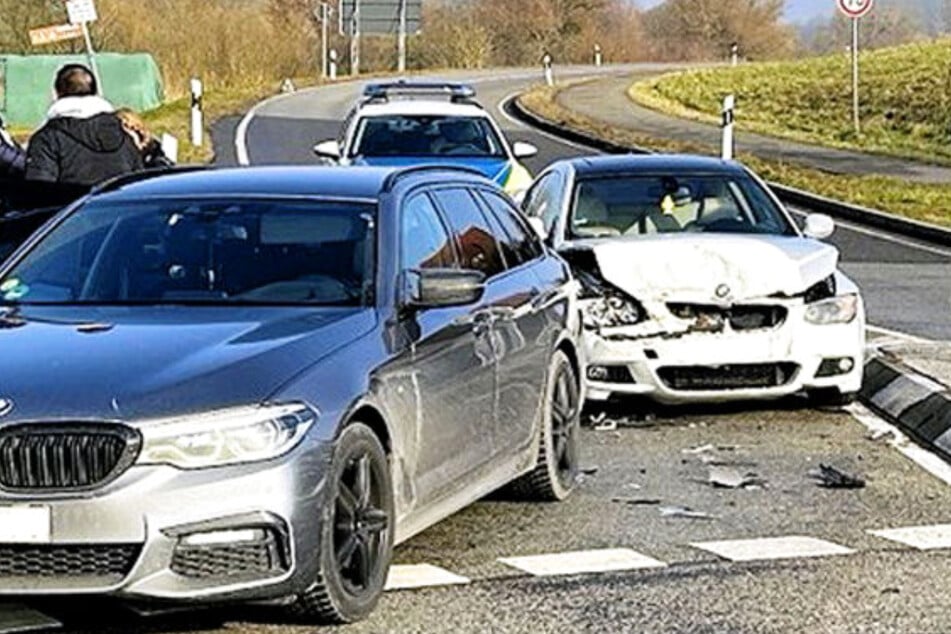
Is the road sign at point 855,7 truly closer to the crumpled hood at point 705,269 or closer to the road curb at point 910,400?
the road curb at point 910,400

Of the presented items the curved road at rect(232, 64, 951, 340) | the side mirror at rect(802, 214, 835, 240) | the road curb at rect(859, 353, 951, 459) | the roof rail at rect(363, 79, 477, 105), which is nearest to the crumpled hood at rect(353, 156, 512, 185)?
the roof rail at rect(363, 79, 477, 105)

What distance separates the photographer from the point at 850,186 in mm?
27062

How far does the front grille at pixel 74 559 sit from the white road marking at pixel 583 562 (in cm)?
181

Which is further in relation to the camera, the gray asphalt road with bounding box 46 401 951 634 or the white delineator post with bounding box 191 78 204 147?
the white delineator post with bounding box 191 78 204 147

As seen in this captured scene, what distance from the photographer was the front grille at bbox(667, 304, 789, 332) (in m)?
10.8

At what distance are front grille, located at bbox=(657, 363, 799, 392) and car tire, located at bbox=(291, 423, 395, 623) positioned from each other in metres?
4.22

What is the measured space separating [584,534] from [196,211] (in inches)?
78.1

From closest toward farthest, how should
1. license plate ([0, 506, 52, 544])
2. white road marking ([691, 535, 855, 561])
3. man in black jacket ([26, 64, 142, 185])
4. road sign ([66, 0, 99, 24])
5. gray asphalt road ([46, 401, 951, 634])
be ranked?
license plate ([0, 506, 52, 544])
gray asphalt road ([46, 401, 951, 634])
white road marking ([691, 535, 855, 561])
man in black jacket ([26, 64, 142, 185])
road sign ([66, 0, 99, 24])

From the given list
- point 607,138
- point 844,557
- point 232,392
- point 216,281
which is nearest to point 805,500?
point 844,557

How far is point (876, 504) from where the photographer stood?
28.2 feet

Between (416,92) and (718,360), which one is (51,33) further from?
(718,360)

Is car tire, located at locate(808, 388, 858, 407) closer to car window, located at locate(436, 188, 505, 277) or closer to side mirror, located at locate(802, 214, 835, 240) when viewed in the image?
side mirror, located at locate(802, 214, 835, 240)

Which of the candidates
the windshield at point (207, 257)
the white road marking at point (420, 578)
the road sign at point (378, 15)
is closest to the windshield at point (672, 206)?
the windshield at point (207, 257)

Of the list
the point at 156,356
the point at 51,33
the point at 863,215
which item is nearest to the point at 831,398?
the point at 156,356
